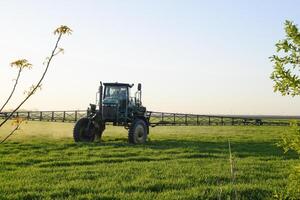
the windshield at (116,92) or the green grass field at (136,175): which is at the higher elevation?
the windshield at (116,92)

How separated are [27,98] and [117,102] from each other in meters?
20.6

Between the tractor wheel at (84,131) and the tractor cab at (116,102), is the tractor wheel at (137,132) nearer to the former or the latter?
the tractor cab at (116,102)

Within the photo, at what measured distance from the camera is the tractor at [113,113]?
24062 millimetres

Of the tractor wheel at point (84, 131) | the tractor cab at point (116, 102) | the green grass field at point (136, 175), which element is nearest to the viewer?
the green grass field at point (136, 175)

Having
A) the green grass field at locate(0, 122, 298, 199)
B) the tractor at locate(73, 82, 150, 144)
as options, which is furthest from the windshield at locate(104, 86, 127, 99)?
the green grass field at locate(0, 122, 298, 199)

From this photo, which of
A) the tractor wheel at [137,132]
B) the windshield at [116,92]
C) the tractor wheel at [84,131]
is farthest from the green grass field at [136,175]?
the windshield at [116,92]

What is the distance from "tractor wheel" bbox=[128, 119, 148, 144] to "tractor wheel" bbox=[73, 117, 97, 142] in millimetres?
2648

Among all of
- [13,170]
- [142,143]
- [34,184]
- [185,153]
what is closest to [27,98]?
[34,184]

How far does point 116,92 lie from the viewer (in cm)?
2442

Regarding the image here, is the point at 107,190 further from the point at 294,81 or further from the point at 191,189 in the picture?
the point at 294,81

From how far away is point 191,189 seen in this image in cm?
1037

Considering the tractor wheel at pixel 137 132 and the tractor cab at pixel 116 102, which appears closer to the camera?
the tractor wheel at pixel 137 132

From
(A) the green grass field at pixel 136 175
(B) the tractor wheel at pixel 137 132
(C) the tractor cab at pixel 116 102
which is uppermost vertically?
(C) the tractor cab at pixel 116 102

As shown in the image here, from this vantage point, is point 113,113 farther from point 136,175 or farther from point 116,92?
point 136,175
